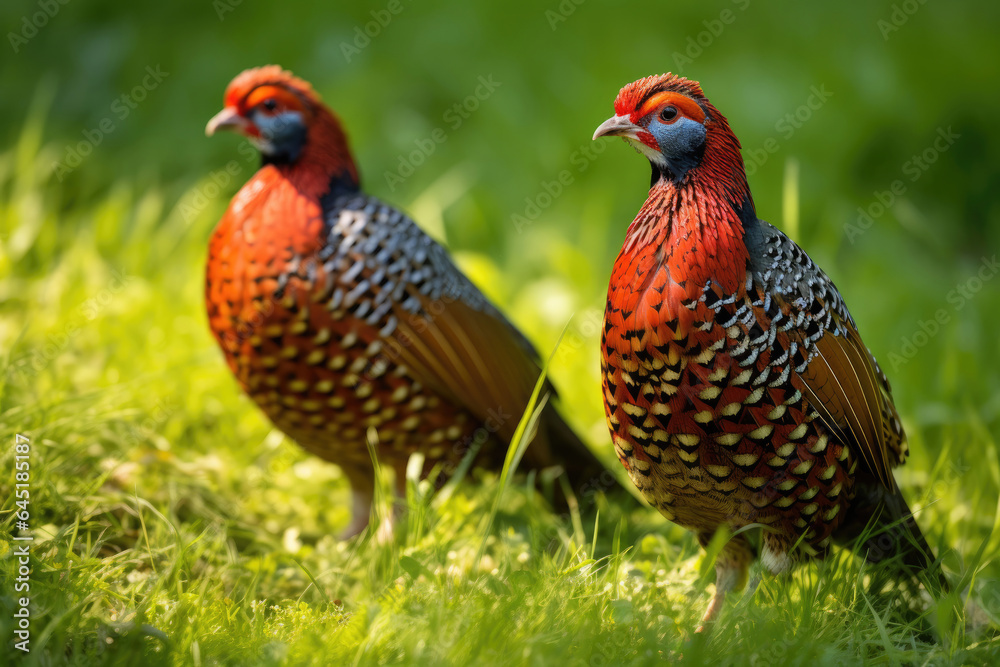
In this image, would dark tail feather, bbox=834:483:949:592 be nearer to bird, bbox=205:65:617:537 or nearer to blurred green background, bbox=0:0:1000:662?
blurred green background, bbox=0:0:1000:662

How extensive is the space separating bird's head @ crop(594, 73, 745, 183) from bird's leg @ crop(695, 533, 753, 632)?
A: 120 cm

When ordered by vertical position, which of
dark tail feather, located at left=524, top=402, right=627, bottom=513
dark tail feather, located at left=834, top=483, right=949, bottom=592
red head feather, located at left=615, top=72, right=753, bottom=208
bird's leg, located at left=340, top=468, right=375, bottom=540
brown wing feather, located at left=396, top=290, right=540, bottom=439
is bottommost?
dark tail feather, located at left=834, top=483, right=949, bottom=592

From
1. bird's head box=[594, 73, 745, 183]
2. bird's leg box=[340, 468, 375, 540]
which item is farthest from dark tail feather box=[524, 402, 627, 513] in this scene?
bird's head box=[594, 73, 745, 183]

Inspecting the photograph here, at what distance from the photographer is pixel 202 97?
6.65 metres

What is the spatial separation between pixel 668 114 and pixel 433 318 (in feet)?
4.21

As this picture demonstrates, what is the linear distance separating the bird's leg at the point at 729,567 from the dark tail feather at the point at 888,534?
0.32m

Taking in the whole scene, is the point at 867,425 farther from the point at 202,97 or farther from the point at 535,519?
the point at 202,97

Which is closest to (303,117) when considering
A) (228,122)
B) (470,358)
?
(228,122)

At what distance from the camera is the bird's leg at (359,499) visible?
3.70 meters

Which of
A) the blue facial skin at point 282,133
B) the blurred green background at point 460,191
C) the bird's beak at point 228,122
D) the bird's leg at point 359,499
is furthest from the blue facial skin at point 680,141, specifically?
the bird's leg at point 359,499

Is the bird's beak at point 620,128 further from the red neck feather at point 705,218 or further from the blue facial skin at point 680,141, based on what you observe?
the red neck feather at point 705,218

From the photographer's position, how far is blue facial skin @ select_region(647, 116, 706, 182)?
2453 mm

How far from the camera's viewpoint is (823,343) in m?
2.53

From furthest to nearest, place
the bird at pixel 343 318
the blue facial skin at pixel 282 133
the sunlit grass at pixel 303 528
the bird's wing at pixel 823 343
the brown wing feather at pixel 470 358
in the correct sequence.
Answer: the blue facial skin at pixel 282 133 → the brown wing feather at pixel 470 358 → the bird at pixel 343 318 → the bird's wing at pixel 823 343 → the sunlit grass at pixel 303 528
